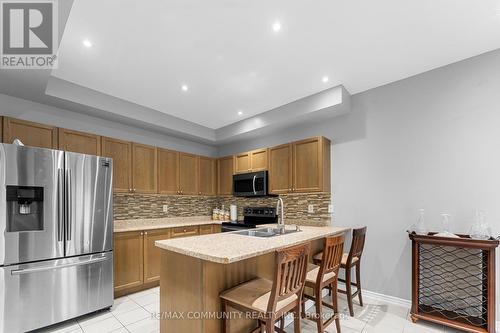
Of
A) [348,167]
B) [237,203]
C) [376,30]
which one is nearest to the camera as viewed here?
[376,30]

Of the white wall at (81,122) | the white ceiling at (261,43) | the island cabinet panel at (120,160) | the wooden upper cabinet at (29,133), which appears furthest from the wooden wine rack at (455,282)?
the wooden upper cabinet at (29,133)

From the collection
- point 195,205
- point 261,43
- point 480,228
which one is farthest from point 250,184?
point 480,228

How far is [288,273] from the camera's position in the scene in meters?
1.67

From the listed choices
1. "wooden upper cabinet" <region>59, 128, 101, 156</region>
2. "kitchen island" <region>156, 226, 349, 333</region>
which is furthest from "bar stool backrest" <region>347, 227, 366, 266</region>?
"wooden upper cabinet" <region>59, 128, 101, 156</region>

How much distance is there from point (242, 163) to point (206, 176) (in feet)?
2.73

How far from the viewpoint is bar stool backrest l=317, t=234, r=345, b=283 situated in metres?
2.10

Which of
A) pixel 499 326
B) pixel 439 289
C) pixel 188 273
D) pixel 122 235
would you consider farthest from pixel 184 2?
pixel 499 326

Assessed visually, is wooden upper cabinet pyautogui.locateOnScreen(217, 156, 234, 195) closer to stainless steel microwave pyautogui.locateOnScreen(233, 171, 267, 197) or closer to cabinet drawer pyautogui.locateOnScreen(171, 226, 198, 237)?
stainless steel microwave pyautogui.locateOnScreen(233, 171, 267, 197)

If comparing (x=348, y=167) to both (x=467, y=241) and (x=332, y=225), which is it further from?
(x=467, y=241)

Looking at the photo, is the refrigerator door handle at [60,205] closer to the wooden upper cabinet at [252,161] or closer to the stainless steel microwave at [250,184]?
the stainless steel microwave at [250,184]

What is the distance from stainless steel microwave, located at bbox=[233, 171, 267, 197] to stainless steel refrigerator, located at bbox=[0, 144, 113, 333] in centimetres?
222

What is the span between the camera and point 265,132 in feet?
15.0

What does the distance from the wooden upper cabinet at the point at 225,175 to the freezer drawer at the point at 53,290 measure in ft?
8.01

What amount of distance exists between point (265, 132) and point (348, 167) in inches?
63.9
